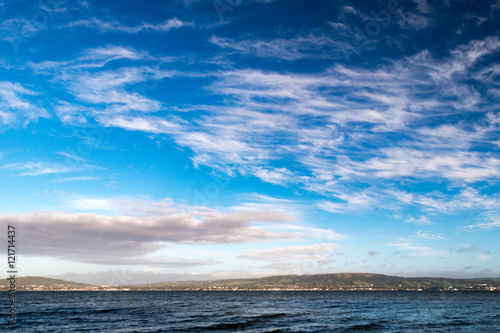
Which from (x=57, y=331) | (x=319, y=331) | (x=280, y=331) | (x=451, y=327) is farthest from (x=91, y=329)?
(x=451, y=327)

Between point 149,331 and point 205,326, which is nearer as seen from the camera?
point 149,331

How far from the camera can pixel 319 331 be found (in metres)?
45.2

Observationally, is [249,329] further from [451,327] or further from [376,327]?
[451,327]

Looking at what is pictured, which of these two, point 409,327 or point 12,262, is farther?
point 409,327

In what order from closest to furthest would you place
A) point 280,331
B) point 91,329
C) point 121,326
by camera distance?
point 280,331 < point 91,329 < point 121,326

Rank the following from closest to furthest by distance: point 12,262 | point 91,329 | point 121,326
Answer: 1. point 12,262
2. point 91,329
3. point 121,326

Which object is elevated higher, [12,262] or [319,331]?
[12,262]

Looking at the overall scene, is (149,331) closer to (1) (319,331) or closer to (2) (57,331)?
(2) (57,331)

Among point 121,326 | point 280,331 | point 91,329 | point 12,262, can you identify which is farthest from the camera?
point 121,326

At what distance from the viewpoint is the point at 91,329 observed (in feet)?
159

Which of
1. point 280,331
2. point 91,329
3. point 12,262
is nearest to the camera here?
point 12,262

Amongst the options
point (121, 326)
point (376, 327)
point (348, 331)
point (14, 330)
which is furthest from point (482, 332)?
point (14, 330)

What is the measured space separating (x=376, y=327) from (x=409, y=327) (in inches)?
210

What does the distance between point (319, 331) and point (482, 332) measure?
76.9 ft
